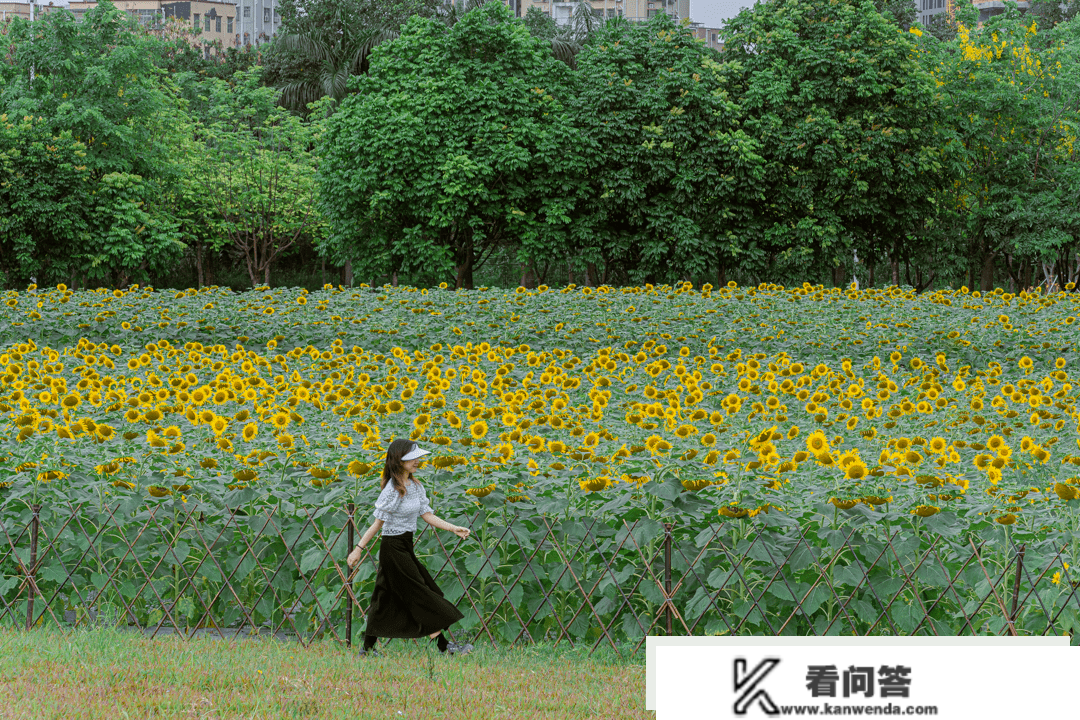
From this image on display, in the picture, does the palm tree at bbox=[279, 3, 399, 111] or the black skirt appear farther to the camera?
the palm tree at bbox=[279, 3, 399, 111]

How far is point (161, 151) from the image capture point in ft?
93.8

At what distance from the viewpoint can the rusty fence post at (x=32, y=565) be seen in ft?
18.4

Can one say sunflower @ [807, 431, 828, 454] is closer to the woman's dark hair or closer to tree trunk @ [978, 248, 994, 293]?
the woman's dark hair

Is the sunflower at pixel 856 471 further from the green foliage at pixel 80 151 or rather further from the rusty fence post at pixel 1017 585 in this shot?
the green foliage at pixel 80 151

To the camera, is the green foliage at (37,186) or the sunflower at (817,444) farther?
the green foliage at (37,186)

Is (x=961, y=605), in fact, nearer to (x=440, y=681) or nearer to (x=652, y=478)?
(x=652, y=478)

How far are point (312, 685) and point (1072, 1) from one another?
165 ft

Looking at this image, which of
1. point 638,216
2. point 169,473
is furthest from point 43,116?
point 169,473

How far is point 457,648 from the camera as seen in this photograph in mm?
5469

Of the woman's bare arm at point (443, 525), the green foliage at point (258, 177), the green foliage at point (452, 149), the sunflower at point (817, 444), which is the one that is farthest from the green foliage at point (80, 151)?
the sunflower at point (817, 444)

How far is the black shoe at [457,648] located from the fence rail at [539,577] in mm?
58

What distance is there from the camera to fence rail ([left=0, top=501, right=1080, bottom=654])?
4.98 meters

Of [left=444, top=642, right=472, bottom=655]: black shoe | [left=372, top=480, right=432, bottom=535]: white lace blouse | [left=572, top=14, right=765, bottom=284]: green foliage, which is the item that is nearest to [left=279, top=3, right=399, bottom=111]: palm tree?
[left=572, top=14, right=765, bottom=284]: green foliage

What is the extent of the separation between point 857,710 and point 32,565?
4.31 meters
